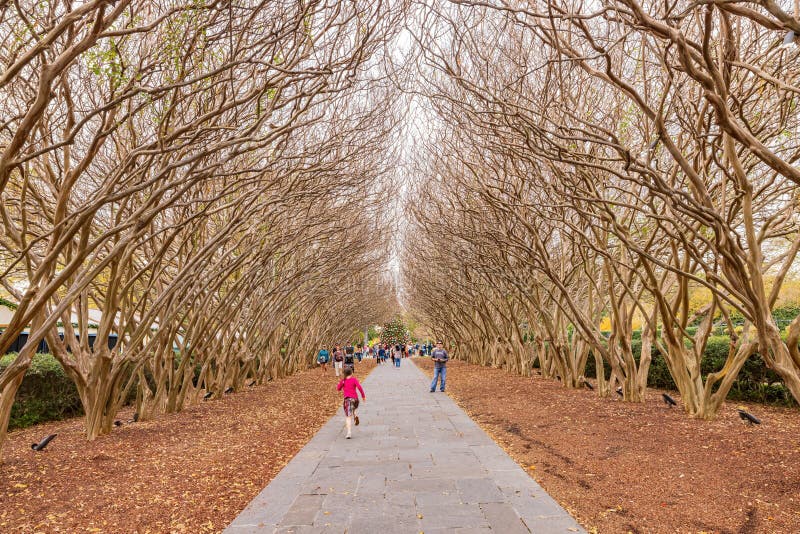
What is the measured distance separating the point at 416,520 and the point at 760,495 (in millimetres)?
3398

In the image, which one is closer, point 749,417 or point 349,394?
point 749,417

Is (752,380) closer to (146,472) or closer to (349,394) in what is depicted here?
(349,394)

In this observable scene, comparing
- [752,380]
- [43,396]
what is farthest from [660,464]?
[43,396]

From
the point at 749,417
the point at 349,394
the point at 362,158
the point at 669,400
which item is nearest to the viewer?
the point at 749,417

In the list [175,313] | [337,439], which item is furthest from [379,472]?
[175,313]

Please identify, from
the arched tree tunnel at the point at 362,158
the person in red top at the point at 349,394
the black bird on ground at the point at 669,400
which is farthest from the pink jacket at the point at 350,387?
the black bird on ground at the point at 669,400

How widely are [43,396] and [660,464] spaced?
11480 mm

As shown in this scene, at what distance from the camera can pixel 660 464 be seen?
6480mm

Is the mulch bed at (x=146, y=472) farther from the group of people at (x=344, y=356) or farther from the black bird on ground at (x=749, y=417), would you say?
the black bird on ground at (x=749, y=417)

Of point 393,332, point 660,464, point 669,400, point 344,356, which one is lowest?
point 660,464

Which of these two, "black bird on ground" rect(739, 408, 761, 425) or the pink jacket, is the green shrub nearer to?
the pink jacket

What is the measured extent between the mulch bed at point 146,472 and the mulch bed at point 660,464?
3469mm

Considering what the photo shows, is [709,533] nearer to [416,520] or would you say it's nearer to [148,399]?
[416,520]

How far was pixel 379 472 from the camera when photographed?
656 cm
